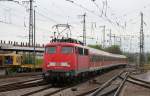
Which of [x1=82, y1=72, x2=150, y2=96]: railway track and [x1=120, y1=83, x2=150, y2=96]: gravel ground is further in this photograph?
[x1=120, y1=83, x2=150, y2=96]: gravel ground

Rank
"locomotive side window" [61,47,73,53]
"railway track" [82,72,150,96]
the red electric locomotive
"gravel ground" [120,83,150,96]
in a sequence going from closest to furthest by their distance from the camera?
"railway track" [82,72,150,96] → "gravel ground" [120,83,150,96] → the red electric locomotive → "locomotive side window" [61,47,73,53]

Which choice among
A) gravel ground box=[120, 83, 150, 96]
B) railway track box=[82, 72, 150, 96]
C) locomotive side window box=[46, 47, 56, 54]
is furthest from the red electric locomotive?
gravel ground box=[120, 83, 150, 96]

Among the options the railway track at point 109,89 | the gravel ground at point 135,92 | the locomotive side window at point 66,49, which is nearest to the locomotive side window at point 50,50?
the locomotive side window at point 66,49

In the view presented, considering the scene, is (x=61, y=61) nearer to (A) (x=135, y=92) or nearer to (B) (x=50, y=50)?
(B) (x=50, y=50)

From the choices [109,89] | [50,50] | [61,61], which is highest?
[50,50]

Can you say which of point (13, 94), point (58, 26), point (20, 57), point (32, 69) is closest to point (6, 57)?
point (20, 57)

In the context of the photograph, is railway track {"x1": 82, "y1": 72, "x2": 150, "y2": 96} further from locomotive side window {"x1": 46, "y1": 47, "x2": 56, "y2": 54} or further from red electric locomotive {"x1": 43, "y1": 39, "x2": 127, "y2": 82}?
locomotive side window {"x1": 46, "y1": 47, "x2": 56, "y2": 54}

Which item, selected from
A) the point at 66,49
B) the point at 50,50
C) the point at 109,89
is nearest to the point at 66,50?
the point at 66,49

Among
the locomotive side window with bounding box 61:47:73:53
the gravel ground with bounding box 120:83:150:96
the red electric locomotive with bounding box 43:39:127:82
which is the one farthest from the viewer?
the locomotive side window with bounding box 61:47:73:53

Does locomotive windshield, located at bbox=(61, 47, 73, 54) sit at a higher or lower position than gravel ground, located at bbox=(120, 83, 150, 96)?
higher

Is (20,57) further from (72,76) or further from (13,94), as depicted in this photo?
(13,94)

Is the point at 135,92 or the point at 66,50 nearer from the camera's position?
the point at 135,92

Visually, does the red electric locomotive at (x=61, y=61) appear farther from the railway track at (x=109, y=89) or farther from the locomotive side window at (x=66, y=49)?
the railway track at (x=109, y=89)

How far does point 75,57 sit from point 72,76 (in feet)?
4.33
